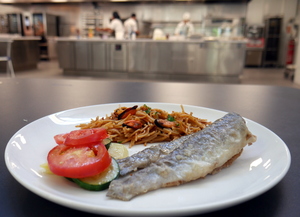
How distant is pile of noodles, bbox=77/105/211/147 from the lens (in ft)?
Result: 3.91

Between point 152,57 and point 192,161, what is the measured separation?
8.74 metres

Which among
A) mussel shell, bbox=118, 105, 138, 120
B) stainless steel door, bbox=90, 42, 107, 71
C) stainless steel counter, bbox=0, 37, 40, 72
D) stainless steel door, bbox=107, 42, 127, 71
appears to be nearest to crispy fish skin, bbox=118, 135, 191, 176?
mussel shell, bbox=118, 105, 138, 120

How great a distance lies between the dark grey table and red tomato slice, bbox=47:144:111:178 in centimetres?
8

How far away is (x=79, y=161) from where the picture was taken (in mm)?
671

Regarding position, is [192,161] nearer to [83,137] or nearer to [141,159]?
[141,159]

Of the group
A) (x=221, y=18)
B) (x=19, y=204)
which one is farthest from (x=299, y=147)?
(x=221, y=18)

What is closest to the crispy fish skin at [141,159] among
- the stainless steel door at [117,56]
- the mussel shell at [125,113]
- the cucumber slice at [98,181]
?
the cucumber slice at [98,181]

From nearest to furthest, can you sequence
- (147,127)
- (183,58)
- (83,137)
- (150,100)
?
(83,137)
(147,127)
(150,100)
(183,58)

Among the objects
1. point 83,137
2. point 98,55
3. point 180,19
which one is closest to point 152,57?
point 98,55

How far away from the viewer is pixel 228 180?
73 centimetres

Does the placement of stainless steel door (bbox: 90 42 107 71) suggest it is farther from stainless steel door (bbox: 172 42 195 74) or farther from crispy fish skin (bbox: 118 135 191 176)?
crispy fish skin (bbox: 118 135 191 176)

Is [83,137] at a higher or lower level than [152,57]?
higher

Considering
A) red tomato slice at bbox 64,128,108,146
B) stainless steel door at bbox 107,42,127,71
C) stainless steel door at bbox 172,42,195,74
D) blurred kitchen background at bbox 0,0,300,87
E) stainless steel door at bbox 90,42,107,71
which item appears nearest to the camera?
red tomato slice at bbox 64,128,108,146

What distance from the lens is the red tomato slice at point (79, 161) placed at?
2.13 feet
